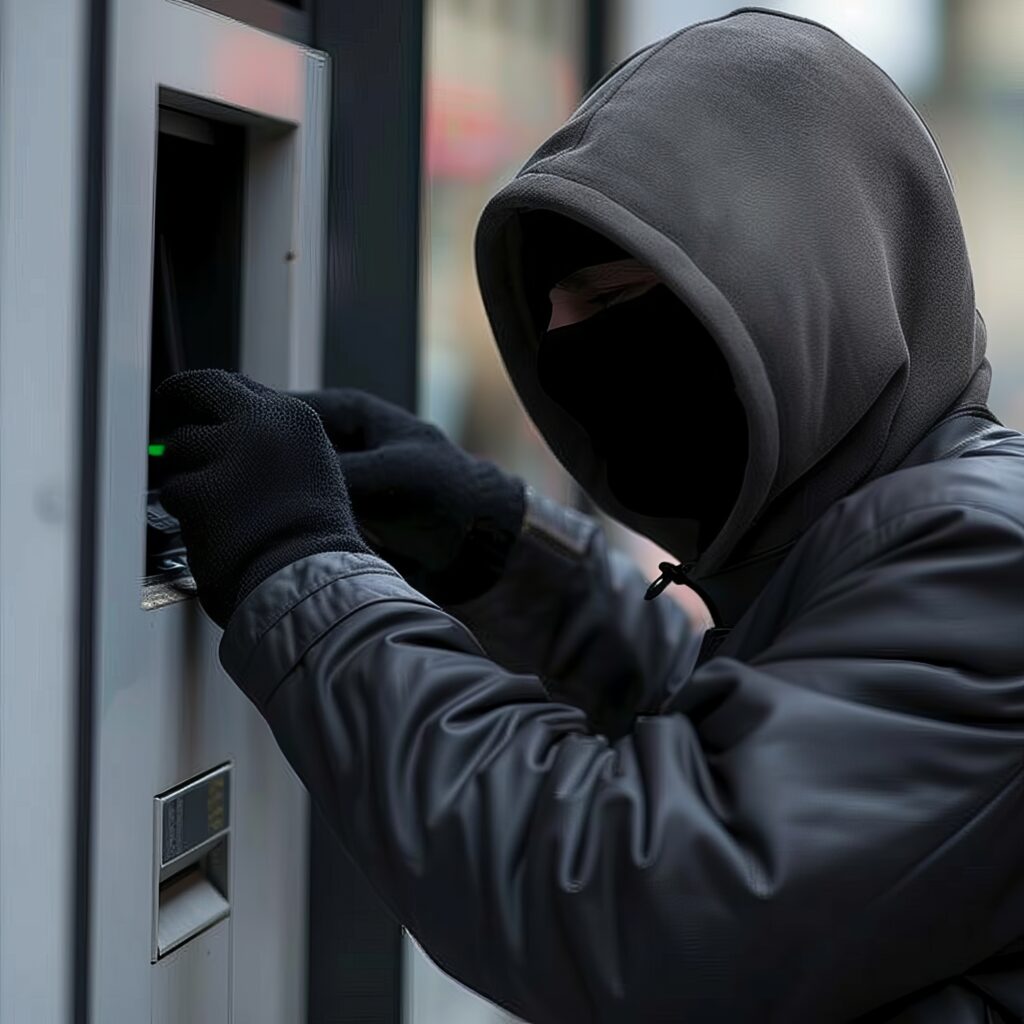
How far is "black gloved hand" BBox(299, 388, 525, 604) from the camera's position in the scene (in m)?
1.58

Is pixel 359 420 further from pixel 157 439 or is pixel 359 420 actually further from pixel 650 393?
pixel 650 393

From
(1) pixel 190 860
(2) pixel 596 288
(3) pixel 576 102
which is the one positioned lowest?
(1) pixel 190 860

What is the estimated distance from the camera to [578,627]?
75.6 inches

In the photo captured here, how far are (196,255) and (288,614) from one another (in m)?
0.56

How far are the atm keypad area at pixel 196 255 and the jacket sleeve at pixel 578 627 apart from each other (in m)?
0.45

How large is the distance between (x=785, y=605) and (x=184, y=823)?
577mm

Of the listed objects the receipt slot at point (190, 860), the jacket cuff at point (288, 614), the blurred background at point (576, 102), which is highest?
the blurred background at point (576, 102)

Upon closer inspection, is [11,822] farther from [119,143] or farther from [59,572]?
[119,143]

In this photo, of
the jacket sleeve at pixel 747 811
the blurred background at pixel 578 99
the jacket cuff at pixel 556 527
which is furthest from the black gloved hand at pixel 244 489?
the blurred background at pixel 578 99

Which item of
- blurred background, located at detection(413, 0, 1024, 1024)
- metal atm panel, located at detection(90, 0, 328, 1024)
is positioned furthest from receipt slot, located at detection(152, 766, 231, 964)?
blurred background, located at detection(413, 0, 1024, 1024)

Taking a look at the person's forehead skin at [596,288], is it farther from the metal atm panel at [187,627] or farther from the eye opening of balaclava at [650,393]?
the metal atm panel at [187,627]

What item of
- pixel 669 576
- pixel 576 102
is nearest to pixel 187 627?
pixel 669 576

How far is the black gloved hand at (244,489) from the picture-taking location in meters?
1.20

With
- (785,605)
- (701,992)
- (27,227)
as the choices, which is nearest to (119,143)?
(27,227)
